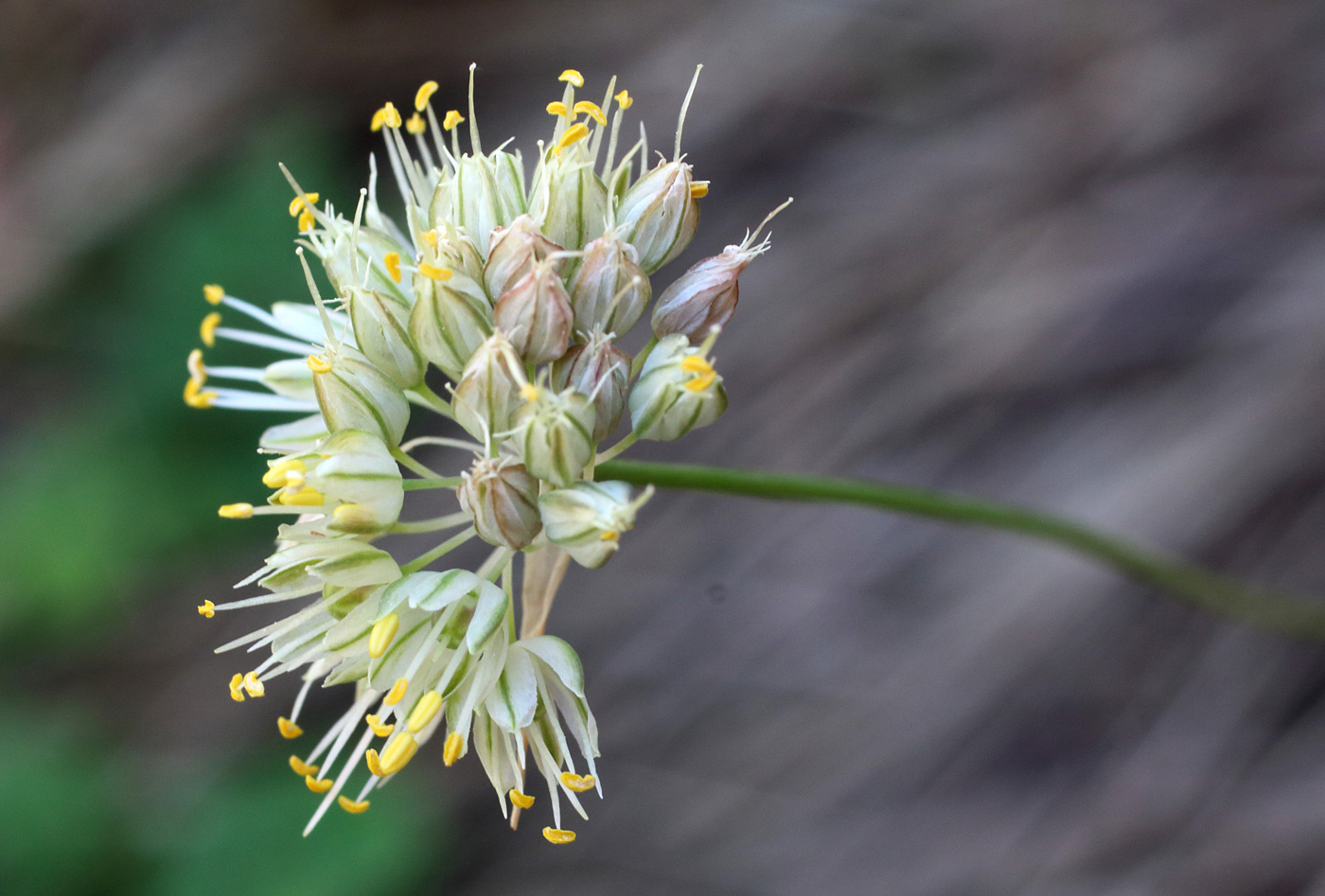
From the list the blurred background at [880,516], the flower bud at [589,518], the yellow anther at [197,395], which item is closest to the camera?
the flower bud at [589,518]

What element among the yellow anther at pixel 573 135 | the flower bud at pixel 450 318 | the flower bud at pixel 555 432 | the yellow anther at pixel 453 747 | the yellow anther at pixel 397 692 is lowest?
the yellow anther at pixel 453 747

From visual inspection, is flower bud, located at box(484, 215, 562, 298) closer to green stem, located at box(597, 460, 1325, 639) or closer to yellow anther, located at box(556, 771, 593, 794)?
green stem, located at box(597, 460, 1325, 639)

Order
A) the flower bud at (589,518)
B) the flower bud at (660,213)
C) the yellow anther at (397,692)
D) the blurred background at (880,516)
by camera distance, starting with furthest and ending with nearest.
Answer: the blurred background at (880,516) < the flower bud at (660,213) < the yellow anther at (397,692) < the flower bud at (589,518)

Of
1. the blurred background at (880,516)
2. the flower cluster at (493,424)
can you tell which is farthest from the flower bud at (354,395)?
the blurred background at (880,516)

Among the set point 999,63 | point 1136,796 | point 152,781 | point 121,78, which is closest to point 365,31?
point 121,78

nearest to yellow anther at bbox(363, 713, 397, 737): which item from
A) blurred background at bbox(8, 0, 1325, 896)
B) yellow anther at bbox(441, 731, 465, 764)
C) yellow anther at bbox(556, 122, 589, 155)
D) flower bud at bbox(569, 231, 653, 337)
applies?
yellow anther at bbox(441, 731, 465, 764)

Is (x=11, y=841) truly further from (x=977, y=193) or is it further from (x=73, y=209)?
(x=977, y=193)

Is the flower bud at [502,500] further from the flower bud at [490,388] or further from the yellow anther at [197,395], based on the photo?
the yellow anther at [197,395]

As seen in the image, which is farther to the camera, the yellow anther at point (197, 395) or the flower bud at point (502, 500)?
the yellow anther at point (197, 395)
